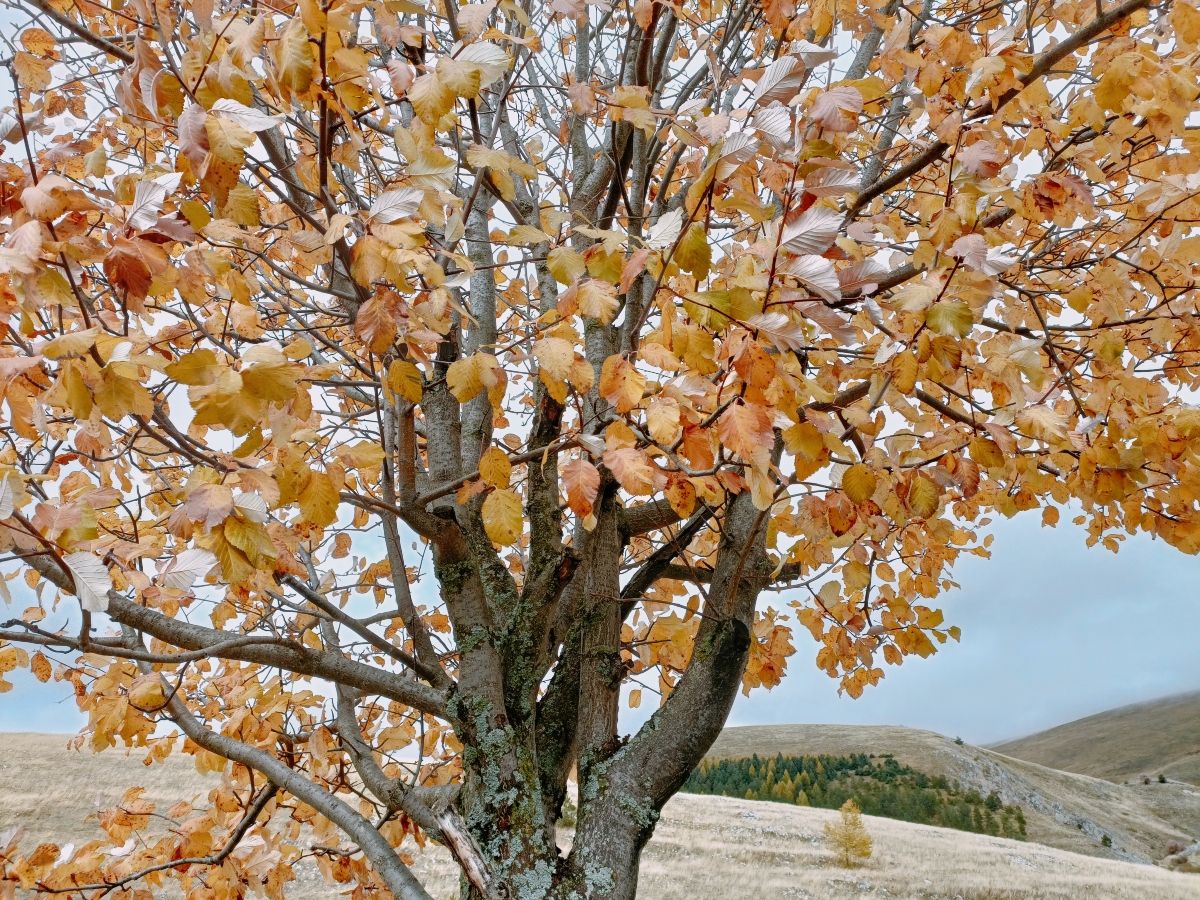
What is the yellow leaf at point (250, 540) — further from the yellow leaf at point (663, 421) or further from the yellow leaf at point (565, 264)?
the yellow leaf at point (565, 264)

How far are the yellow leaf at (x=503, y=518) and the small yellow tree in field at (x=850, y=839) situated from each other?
1274 cm

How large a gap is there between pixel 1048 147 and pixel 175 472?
5.59m

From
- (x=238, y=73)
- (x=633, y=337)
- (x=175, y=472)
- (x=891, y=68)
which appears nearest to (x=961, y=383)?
(x=891, y=68)

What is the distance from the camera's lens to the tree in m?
1.70

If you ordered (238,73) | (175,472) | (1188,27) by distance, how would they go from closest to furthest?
(238,73)
(1188,27)
(175,472)

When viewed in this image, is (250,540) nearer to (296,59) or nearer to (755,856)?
(296,59)

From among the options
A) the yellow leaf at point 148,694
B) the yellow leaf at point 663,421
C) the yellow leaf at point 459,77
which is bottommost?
the yellow leaf at point 148,694

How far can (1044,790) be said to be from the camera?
958 inches

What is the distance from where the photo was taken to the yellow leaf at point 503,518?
1.95 meters

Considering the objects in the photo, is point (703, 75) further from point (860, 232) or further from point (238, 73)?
point (238, 73)

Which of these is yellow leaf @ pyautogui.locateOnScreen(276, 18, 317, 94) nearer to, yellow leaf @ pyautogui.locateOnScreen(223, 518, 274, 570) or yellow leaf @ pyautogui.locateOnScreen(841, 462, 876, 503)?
yellow leaf @ pyautogui.locateOnScreen(223, 518, 274, 570)

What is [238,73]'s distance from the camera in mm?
1688

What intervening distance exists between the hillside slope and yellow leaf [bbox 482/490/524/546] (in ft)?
78.0

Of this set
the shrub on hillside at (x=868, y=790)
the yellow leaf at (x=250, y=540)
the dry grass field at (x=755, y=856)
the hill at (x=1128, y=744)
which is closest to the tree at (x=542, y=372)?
the yellow leaf at (x=250, y=540)
